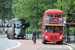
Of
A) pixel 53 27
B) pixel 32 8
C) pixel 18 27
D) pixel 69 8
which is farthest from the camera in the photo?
pixel 32 8

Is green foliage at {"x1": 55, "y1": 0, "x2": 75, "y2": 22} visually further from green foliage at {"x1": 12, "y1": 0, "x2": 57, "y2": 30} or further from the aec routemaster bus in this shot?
green foliage at {"x1": 12, "y1": 0, "x2": 57, "y2": 30}

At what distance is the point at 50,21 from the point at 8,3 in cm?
2524

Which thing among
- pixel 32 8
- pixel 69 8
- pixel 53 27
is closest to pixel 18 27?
pixel 32 8

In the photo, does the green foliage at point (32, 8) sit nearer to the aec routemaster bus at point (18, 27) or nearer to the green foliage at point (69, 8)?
the aec routemaster bus at point (18, 27)

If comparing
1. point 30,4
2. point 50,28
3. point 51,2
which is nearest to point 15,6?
point 30,4

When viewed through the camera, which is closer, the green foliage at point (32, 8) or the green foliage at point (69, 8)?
the green foliage at point (69, 8)

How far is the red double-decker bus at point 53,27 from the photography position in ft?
90.2

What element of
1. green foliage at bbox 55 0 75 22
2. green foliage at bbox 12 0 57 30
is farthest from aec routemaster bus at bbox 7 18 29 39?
green foliage at bbox 55 0 75 22

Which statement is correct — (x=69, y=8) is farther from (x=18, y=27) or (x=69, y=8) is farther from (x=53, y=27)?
(x=18, y=27)

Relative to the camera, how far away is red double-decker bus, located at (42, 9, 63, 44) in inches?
1082

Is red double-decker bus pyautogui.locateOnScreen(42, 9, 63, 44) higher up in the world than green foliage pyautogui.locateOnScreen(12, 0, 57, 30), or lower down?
lower down

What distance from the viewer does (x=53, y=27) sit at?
92.3 ft

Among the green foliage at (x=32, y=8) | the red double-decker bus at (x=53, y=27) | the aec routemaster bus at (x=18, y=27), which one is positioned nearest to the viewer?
the red double-decker bus at (x=53, y=27)

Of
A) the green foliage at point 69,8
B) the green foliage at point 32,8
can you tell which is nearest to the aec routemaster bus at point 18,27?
the green foliage at point 32,8
